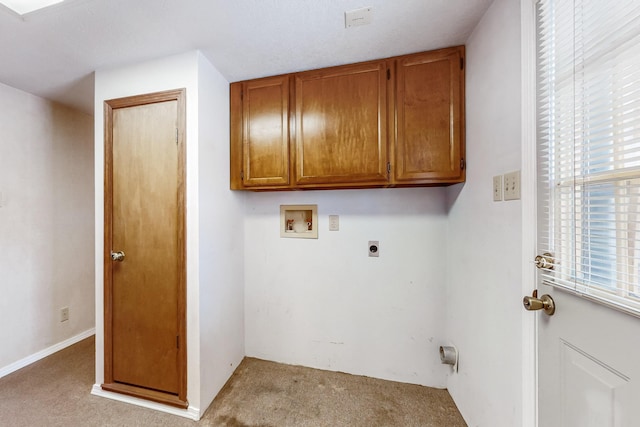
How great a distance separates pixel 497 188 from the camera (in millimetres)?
1109

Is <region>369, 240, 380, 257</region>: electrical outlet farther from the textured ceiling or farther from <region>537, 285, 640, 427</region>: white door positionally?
the textured ceiling

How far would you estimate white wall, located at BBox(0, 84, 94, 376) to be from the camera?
1854mm

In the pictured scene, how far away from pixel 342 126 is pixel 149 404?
2.25 metres

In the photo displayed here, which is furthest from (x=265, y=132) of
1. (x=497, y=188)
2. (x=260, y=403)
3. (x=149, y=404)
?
(x=149, y=404)

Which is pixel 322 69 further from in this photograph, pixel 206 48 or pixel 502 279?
pixel 502 279

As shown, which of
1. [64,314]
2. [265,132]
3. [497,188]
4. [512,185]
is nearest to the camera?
[512,185]

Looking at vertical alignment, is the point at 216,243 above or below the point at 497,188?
below

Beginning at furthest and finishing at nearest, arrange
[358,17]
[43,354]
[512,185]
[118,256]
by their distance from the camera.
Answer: [43,354]
[118,256]
[358,17]
[512,185]

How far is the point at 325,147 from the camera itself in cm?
161

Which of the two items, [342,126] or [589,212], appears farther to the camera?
[342,126]

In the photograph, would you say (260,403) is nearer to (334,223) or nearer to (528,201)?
→ (334,223)

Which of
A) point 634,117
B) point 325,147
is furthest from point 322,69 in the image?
point 634,117

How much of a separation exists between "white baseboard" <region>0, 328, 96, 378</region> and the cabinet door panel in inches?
92.5

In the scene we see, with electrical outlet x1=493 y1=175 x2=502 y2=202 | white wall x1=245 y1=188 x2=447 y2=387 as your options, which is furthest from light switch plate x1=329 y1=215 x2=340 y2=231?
electrical outlet x1=493 y1=175 x2=502 y2=202
